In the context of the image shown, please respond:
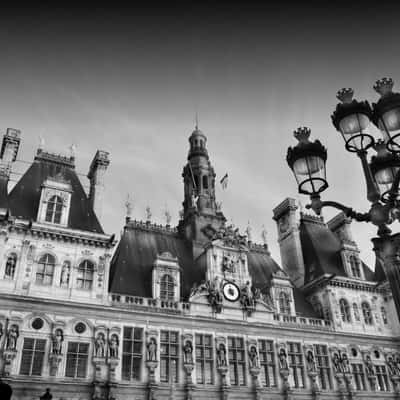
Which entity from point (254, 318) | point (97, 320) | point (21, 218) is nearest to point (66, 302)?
point (97, 320)

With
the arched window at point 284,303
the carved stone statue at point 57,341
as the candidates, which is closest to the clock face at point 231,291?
the arched window at point 284,303

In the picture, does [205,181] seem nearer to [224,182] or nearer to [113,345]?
[224,182]

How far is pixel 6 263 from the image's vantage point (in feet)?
99.9

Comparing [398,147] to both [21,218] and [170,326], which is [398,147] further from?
[21,218]

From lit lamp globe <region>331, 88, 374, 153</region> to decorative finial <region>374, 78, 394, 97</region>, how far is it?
0.53 metres

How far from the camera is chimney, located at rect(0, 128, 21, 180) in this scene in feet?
124

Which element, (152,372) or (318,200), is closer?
(318,200)

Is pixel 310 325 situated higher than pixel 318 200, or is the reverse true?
pixel 310 325

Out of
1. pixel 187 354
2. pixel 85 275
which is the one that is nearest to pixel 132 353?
pixel 187 354

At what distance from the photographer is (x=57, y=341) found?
28.8 m

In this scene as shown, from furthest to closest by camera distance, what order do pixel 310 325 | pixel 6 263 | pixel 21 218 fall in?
1. pixel 310 325
2. pixel 21 218
3. pixel 6 263

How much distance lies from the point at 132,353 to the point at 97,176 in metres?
17.3

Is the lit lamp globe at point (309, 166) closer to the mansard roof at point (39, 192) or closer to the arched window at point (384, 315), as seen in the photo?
A: the mansard roof at point (39, 192)

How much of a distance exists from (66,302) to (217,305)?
40.1 feet
